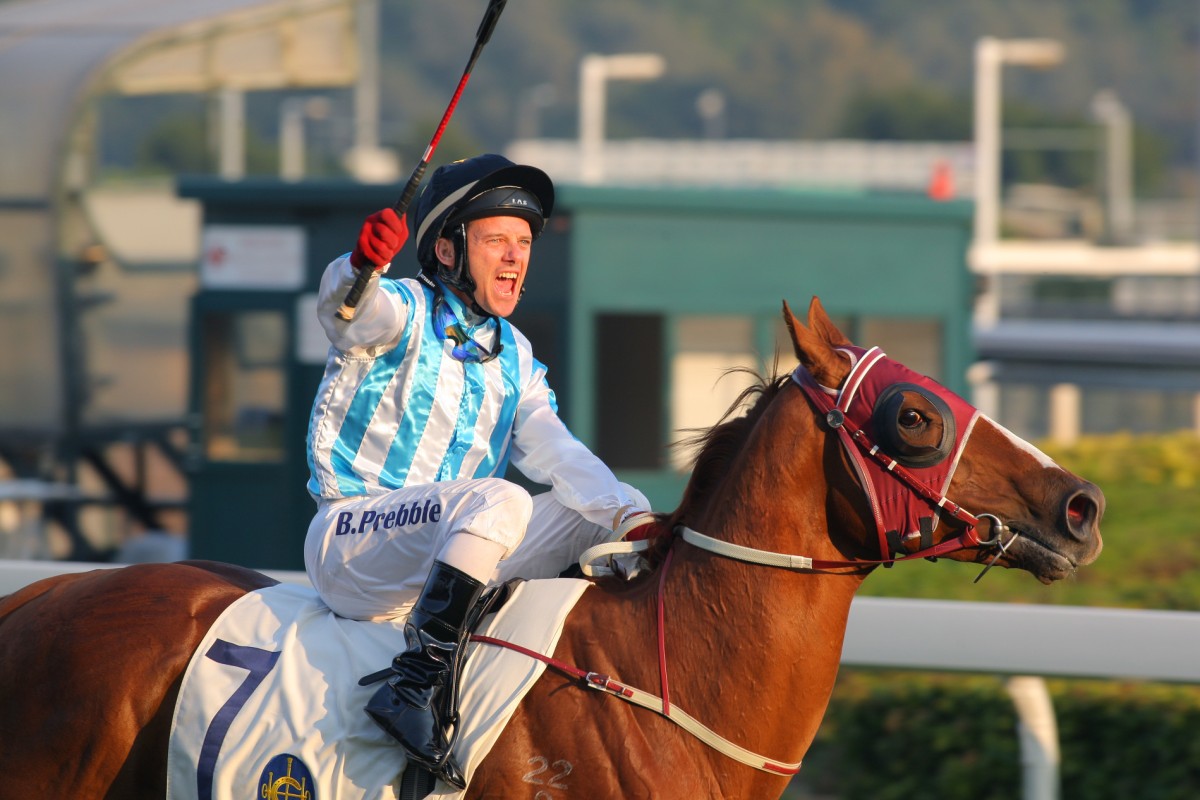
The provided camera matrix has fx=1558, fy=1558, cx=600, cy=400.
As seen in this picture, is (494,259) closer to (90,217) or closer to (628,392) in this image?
(628,392)

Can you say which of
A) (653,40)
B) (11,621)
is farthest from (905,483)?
(653,40)

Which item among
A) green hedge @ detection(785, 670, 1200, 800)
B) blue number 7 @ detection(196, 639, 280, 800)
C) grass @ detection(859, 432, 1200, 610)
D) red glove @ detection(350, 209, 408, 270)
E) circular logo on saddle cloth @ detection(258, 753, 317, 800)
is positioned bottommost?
green hedge @ detection(785, 670, 1200, 800)

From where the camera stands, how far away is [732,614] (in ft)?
10.5

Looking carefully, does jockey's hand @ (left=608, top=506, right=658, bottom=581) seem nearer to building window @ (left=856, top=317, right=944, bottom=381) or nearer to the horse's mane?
the horse's mane

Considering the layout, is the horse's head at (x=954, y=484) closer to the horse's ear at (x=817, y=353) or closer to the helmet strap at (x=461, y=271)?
the horse's ear at (x=817, y=353)

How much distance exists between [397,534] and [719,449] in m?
0.70

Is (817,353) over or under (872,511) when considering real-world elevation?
over

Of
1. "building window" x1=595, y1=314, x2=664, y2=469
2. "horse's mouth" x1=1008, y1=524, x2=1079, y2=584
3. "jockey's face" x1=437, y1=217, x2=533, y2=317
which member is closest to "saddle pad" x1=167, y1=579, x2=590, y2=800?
"jockey's face" x1=437, y1=217, x2=533, y2=317

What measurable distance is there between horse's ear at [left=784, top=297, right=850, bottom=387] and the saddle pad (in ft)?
2.21

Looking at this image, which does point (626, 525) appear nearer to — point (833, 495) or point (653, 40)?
point (833, 495)

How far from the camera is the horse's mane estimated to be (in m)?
3.28

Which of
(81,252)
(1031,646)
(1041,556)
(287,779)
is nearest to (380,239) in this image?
(287,779)

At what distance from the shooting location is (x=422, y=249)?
3.56m

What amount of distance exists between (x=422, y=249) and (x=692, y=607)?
103 centimetres
